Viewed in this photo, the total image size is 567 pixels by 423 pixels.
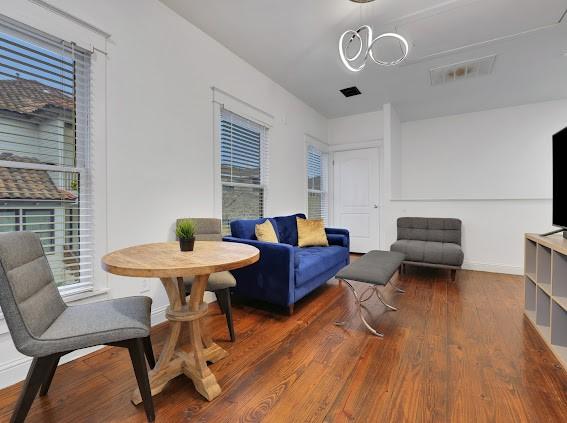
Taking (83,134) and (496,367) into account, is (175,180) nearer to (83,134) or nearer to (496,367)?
(83,134)

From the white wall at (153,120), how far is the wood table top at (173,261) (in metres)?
0.65

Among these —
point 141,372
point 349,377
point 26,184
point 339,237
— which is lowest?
point 349,377

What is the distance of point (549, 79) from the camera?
3719 mm

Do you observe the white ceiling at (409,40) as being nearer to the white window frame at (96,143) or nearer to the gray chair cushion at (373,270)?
the white window frame at (96,143)

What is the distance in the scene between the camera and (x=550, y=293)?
1.87m

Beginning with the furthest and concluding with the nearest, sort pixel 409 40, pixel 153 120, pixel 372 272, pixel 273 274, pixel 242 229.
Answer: pixel 409 40
pixel 242 229
pixel 273 274
pixel 153 120
pixel 372 272

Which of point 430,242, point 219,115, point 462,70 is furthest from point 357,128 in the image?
point 219,115

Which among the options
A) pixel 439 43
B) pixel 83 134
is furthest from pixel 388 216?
pixel 83 134

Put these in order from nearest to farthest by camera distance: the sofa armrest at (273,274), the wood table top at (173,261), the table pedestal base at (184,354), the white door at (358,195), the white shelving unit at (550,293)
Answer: the wood table top at (173,261) → the table pedestal base at (184,354) → the white shelving unit at (550,293) → the sofa armrest at (273,274) → the white door at (358,195)

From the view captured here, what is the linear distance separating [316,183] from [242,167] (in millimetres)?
2225

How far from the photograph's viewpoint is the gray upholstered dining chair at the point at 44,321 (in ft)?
3.57

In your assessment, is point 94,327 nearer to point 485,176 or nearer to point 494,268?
point 494,268

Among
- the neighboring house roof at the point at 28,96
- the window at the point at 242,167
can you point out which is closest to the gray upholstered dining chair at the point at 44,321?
the neighboring house roof at the point at 28,96

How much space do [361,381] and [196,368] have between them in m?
0.94
